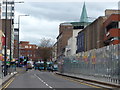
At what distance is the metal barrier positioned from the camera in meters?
27.4

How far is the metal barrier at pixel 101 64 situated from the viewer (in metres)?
27.4

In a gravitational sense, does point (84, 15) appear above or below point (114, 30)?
above

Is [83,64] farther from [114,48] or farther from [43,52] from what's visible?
[43,52]

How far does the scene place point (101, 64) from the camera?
32.0 meters

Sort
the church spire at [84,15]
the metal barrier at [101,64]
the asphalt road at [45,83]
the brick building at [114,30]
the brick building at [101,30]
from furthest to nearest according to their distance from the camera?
the church spire at [84,15]
the brick building at [101,30]
the brick building at [114,30]
the asphalt road at [45,83]
the metal barrier at [101,64]

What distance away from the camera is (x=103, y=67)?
3120 centimetres

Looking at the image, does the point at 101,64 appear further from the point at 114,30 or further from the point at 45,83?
the point at 114,30

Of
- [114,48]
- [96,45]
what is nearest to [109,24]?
[96,45]

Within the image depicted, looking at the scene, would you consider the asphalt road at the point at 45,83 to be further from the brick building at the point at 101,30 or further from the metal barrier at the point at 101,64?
the brick building at the point at 101,30

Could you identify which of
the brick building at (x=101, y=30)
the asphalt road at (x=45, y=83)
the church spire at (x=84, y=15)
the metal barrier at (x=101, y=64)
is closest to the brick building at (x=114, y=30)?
the brick building at (x=101, y=30)

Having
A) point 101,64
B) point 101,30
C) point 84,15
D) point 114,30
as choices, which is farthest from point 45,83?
point 84,15

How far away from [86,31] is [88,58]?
1902 inches

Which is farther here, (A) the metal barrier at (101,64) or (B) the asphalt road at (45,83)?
(B) the asphalt road at (45,83)

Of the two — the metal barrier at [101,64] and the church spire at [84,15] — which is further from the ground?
the church spire at [84,15]
